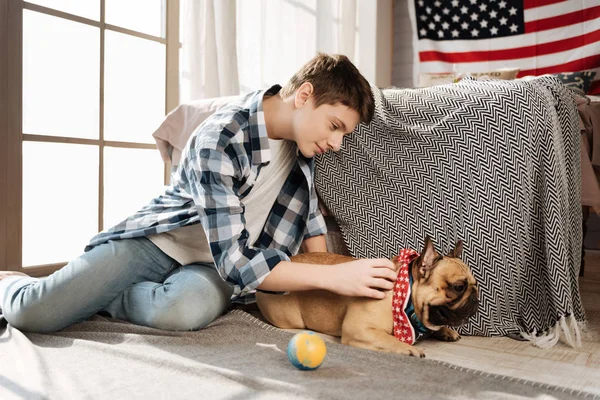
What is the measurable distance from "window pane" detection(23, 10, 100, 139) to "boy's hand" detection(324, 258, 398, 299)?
1626mm

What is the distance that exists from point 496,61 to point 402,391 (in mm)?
3732

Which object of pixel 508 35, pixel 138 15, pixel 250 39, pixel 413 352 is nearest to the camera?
pixel 413 352

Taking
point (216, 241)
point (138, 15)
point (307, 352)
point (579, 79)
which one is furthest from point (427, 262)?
point (579, 79)

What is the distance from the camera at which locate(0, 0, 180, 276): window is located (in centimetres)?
213

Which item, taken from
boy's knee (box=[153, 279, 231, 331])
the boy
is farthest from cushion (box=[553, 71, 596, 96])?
boy's knee (box=[153, 279, 231, 331])

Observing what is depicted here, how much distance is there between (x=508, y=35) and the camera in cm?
410

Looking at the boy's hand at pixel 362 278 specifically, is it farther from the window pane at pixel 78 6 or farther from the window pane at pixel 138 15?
the window pane at pixel 138 15

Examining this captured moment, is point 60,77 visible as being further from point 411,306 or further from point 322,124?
point 411,306

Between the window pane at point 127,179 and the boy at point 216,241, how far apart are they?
3.91 ft

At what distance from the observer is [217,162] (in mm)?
1278

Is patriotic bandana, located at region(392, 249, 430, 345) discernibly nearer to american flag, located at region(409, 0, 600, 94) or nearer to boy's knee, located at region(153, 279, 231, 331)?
boy's knee, located at region(153, 279, 231, 331)

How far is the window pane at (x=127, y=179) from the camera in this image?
2623mm

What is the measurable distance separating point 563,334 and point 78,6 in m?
2.28

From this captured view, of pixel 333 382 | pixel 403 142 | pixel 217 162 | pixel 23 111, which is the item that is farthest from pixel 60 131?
pixel 333 382
